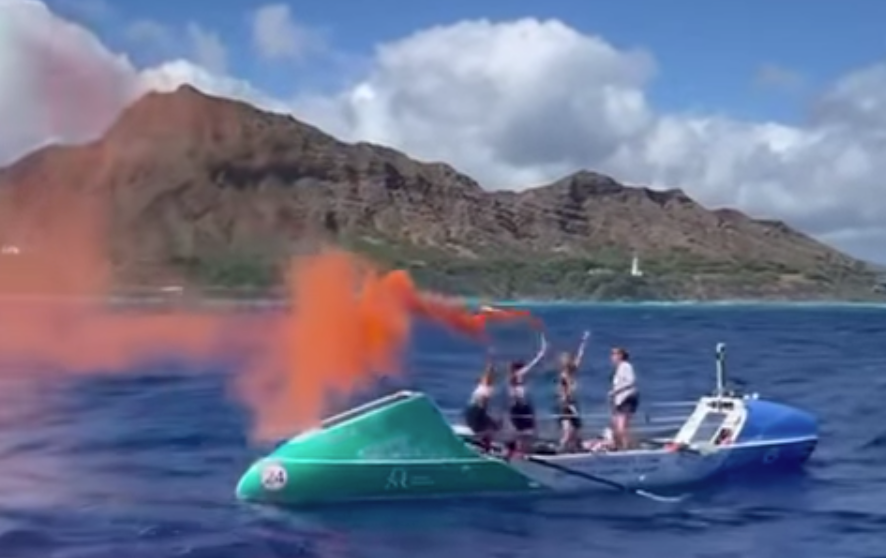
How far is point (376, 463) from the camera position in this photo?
3306 cm

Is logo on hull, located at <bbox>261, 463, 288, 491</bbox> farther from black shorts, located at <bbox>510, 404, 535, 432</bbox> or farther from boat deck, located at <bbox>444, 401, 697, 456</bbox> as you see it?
black shorts, located at <bbox>510, 404, 535, 432</bbox>

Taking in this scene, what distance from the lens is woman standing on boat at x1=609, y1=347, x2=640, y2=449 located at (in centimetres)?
3700

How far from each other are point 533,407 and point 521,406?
78 centimetres

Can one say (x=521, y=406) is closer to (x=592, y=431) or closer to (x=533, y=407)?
(x=533, y=407)

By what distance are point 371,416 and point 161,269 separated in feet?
23.5

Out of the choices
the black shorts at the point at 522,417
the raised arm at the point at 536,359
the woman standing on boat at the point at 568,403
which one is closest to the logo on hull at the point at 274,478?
the black shorts at the point at 522,417

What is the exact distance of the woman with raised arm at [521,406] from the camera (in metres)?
35.0

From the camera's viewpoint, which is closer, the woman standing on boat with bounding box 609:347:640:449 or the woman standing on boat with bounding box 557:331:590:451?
the woman standing on boat with bounding box 557:331:590:451

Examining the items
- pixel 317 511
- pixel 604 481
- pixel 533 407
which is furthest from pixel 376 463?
pixel 604 481

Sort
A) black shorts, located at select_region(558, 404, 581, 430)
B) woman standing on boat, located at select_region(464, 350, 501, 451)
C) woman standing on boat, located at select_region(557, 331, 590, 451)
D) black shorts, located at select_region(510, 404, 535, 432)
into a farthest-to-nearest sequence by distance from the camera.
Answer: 1. woman standing on boat, located at select_region(557, 331, 590, 451)
2. black shorts, located at select_region(558, 404, 581, 430)
3. black shorts, located at select_region(510, 404, 535, 432)
4. woman standing on boat, located at select_region(464, 350, 501, 451)

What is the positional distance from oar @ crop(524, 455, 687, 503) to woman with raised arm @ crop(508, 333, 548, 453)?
34.3 inches

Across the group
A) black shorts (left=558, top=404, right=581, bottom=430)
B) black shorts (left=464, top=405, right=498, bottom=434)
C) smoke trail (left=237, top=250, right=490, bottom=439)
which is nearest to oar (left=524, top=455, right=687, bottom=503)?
black shorts (left=464, top=405, right=498, bottom=434)

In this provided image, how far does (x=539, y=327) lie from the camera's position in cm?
3722

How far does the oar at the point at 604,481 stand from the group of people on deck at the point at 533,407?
2.85ft
